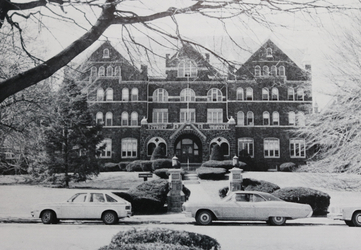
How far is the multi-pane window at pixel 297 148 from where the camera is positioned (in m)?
9.41

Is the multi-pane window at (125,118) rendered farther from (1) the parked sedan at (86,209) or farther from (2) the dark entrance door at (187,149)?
(1) the parked sedan at (86,209)

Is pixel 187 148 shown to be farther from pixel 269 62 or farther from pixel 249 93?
pixel 269 62

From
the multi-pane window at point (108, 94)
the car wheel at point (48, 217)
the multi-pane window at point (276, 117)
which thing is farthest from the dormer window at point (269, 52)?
the car wheel at point (48, 217)

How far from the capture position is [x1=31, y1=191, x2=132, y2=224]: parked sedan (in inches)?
277

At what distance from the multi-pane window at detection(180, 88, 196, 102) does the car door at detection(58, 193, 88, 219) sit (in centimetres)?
362

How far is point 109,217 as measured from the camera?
724cm

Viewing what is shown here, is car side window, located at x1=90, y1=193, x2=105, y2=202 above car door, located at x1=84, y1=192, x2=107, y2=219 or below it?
above

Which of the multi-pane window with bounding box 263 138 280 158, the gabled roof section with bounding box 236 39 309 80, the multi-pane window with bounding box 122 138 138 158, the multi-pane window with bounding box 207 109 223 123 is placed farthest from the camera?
the multi-pane window with bounding box 207 109 223 123

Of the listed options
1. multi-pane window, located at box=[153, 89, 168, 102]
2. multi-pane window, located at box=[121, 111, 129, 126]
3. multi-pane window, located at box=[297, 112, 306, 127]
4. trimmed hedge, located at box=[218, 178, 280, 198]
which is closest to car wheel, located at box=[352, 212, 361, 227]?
trimmed hedge, located at box=[218, 178, 280, 198]

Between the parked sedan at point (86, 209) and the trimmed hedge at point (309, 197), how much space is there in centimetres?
353

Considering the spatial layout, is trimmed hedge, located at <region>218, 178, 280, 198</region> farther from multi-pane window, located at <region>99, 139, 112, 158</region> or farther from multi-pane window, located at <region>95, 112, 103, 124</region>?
multi-pane window, located at <region>95, 112, 103, 124</region>

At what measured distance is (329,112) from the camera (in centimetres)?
907

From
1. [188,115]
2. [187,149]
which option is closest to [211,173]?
[187,149]

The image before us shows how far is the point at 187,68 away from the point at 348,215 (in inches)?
181
